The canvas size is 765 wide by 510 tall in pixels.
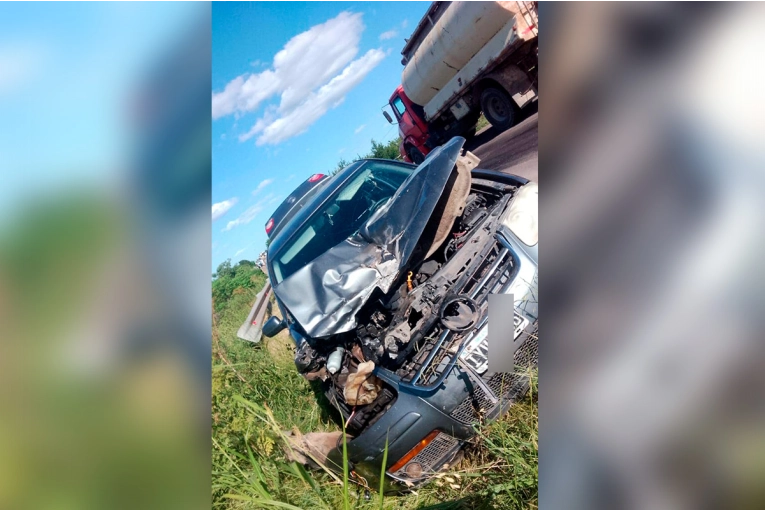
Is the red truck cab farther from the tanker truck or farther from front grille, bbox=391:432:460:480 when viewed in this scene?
front grille, bbox=391:432:460:480

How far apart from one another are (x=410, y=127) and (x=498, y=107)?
2669 millimetres

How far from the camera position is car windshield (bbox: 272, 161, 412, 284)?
3.81 meters

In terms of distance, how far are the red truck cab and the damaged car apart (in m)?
6.53

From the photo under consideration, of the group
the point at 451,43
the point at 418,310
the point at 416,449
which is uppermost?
the point at 451,43

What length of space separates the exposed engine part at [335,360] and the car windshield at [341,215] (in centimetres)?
Answer: 98

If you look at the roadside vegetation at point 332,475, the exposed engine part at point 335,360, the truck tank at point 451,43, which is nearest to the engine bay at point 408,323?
the exposed engine part at point 335,360

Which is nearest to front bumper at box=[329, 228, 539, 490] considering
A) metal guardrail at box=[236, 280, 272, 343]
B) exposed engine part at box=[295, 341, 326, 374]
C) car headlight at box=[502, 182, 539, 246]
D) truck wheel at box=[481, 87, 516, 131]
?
car headlight at box=[502, 182, 539, 246]

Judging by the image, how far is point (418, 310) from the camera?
282cm

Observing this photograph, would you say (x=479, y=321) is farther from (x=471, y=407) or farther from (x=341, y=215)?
(x=341, y=215)
